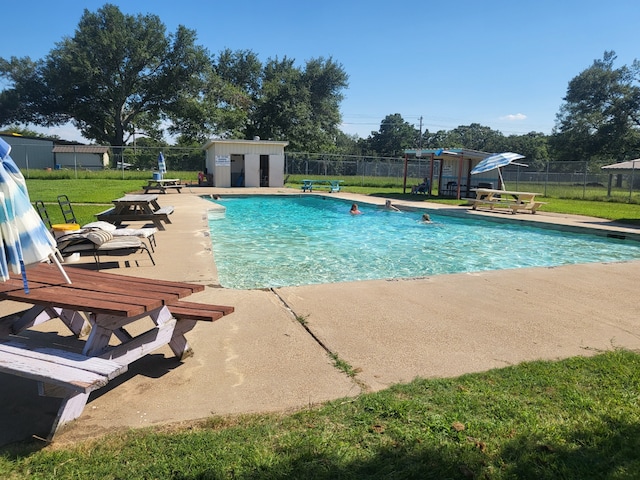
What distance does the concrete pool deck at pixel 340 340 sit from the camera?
2.78m

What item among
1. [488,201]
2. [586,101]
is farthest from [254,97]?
[488,201]

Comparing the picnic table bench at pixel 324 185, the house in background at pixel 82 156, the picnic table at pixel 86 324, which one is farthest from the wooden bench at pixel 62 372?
the house in background at pixel 82 156

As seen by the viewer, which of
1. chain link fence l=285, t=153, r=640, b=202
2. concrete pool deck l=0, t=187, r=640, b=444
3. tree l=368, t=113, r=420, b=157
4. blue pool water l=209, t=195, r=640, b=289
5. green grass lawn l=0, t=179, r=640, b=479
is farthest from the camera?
tree l=368, t=113, r=420, b=157

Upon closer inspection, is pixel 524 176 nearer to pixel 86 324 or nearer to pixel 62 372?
pixel 86 324

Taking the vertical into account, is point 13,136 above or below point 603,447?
above

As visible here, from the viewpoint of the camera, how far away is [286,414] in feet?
8.74

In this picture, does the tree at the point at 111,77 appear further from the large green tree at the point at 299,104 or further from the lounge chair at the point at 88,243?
the lounge chair at the point at 88,243

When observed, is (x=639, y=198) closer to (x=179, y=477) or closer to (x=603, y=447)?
(x=603, y=447)

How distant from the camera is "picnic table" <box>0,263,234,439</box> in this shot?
2404mm

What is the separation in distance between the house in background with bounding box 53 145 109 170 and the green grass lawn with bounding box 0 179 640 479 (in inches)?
1586

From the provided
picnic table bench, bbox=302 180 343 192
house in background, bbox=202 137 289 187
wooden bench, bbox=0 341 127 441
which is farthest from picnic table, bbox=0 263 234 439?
house in background, bbox=202 137 289 187

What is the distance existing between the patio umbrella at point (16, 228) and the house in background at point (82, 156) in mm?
39339

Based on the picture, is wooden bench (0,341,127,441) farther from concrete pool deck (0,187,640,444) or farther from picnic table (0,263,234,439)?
concrete pool deck (0,187,640,444)

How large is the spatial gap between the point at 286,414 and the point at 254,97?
52618 millimetres
